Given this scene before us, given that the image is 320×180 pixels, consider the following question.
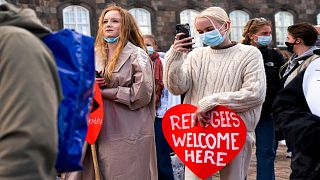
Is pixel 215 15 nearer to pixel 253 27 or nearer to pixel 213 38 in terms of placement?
pixel 213 38

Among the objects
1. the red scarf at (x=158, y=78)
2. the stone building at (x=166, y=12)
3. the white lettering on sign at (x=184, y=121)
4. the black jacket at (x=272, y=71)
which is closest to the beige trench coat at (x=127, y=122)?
the white lettering on sign at (x=184, y=121)

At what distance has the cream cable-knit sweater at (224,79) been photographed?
12.2 feet

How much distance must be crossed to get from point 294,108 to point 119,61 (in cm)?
166

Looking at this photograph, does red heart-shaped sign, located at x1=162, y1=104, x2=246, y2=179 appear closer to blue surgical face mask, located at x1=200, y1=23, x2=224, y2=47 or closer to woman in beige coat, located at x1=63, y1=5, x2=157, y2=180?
woman in beige coat, located at x1=63, y1=5, x2=157, y2=180

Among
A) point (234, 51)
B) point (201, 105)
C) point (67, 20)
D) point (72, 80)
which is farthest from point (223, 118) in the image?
point (67, 20)

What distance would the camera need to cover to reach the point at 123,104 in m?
3.96

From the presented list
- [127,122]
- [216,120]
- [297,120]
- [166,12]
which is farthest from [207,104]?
[166,12]

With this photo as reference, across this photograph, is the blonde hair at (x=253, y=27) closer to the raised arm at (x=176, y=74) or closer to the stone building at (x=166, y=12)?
the raised arm at (x=176, y=74)

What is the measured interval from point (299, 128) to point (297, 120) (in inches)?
2.0

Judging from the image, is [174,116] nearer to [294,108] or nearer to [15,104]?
[294,108]

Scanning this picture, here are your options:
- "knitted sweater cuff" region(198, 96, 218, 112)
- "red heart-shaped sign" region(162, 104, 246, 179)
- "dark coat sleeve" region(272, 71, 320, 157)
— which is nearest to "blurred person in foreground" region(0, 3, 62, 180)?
"dark coat sleeve" region(272, 71, 320, 157)

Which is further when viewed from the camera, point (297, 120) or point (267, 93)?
point (267, 93)

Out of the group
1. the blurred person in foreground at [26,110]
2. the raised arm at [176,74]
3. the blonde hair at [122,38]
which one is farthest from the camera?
the blonde hair at [122,38]

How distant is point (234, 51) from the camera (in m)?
3.89
